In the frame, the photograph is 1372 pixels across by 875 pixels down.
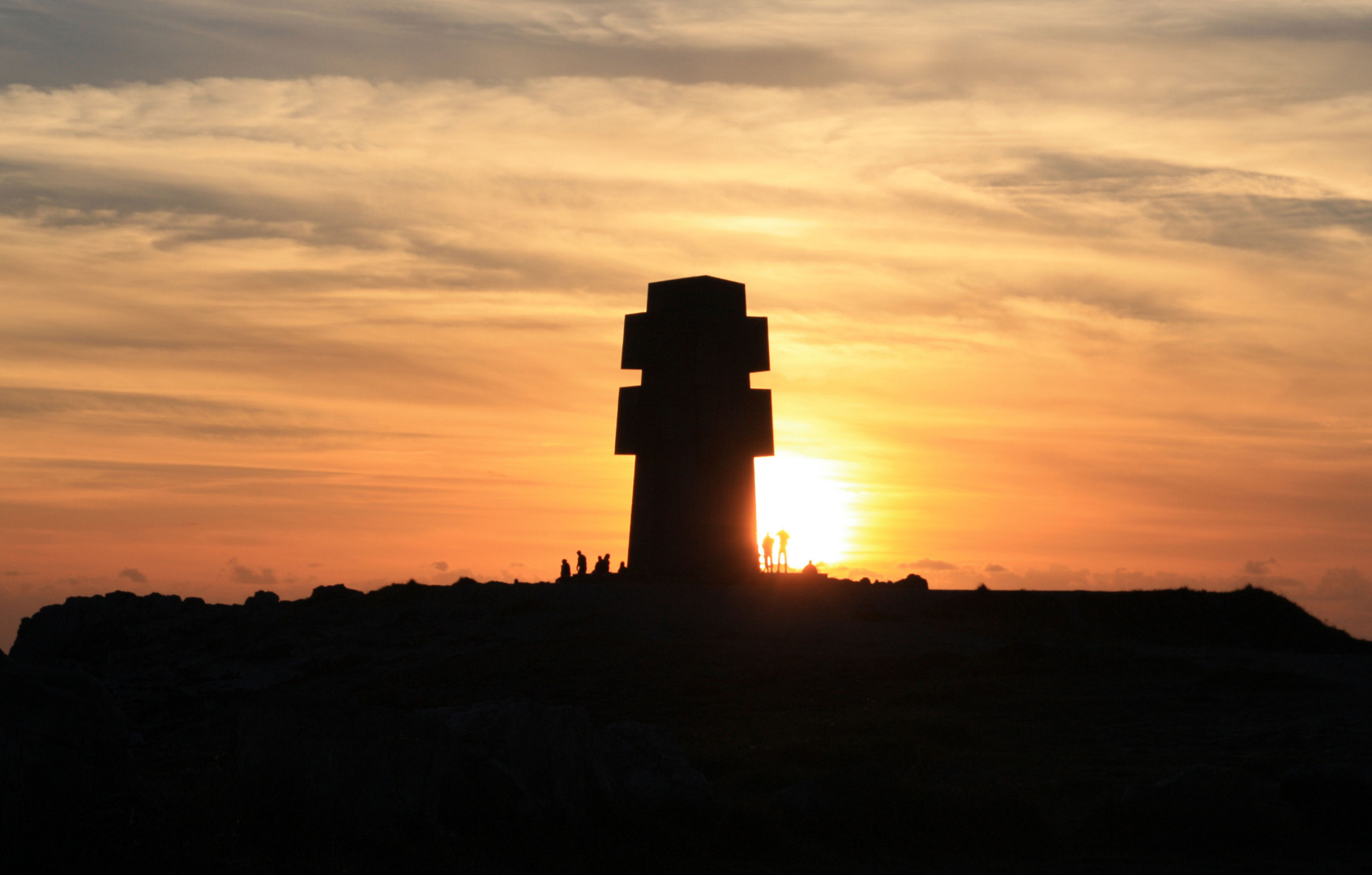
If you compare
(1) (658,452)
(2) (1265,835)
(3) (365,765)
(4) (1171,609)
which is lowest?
(2) (1265,835)

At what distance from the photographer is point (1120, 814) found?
36.3 feet

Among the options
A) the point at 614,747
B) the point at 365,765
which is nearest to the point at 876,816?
the point at 614,747

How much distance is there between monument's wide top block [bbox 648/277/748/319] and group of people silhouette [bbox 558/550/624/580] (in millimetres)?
6145

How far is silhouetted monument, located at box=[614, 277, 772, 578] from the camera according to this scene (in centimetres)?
2905

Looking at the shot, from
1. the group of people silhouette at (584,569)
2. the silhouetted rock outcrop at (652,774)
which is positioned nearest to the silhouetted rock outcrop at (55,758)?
the silhouetted rock outcrop at (652,774)

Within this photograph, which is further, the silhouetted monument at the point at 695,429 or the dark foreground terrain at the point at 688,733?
the silhouetted monument at the point at 695,429

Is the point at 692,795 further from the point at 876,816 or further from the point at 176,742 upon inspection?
the point at 176,742

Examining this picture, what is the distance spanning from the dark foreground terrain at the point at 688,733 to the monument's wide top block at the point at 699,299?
680cm

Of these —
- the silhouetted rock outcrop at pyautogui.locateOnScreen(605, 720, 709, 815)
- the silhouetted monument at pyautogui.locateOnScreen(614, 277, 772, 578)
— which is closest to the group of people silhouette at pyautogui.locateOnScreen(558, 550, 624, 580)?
the silhouetted monument at pyautogui.locateOnScreen(614, 277, 772, 578)

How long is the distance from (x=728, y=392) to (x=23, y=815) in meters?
22.1

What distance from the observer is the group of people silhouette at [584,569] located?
2946cm

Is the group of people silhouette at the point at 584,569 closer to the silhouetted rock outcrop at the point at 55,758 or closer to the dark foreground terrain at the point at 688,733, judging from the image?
the dark foreground terrain at the point at 688,733

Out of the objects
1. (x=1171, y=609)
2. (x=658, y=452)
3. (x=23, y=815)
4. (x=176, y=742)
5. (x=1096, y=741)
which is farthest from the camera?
(x=658, y=452)

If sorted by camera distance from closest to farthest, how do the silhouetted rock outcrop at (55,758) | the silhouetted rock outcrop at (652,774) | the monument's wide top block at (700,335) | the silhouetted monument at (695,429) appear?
the silhouetted rock outcrop at (55,758), the silhouetted rock outcrop at (652,774), the silhouetted monument at (695,429), the monument's wide top block at (700,335)
